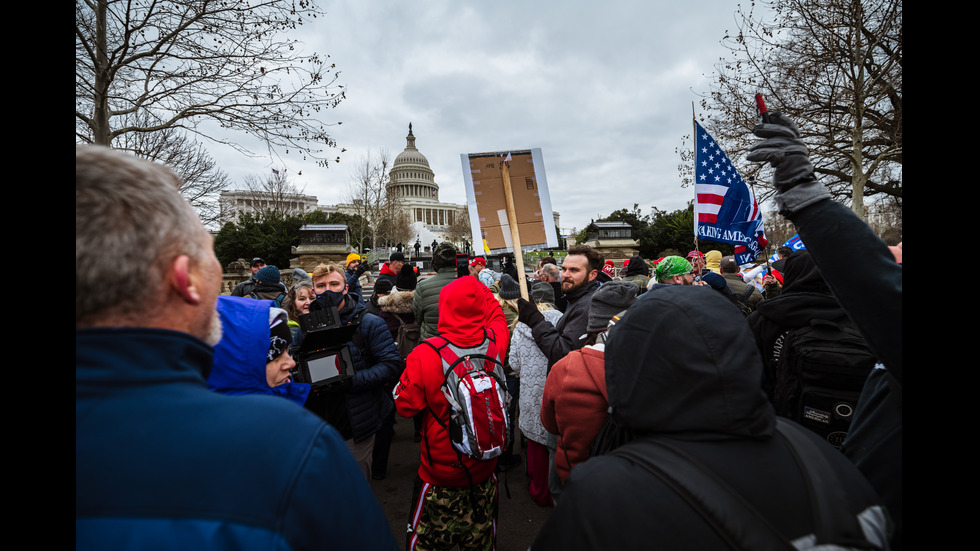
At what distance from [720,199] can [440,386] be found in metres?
5.01

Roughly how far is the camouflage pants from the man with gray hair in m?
1.97

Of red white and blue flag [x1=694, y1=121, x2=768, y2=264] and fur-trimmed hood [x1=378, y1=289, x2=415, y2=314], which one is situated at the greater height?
red white and blue flag [x1=694, y1=121, x2=768, y2=264]

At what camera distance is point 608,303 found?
8.77 feet

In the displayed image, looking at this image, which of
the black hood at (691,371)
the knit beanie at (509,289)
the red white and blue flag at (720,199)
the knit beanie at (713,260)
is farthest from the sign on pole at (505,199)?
the knit beanie at (713,260)

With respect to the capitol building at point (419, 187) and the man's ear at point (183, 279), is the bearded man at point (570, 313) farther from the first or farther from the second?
the capitol building at point (419, 187)

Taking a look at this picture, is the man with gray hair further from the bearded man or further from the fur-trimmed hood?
the fur-trimmed hood

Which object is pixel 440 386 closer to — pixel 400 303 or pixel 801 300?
pixel 801 300

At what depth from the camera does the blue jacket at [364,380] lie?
117 inches

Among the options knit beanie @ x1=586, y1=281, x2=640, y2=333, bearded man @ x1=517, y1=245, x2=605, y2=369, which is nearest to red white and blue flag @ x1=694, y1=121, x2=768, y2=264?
bearded man @ x1=517, y1=245, x2=605, y2=369

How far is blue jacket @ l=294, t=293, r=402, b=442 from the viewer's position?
2979 millimetres

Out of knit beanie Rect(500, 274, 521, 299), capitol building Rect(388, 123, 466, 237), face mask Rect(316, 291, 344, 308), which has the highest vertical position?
capitol building Rect(388, 123, 466, 237)
